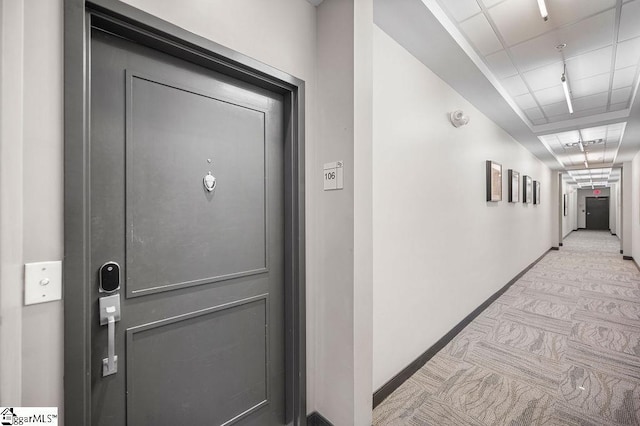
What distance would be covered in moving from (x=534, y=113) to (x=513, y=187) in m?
1.23

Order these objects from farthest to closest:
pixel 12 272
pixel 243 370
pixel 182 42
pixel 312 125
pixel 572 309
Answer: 1. pixel 572 309
2. pixel 312 125
3. pixel 243 370
4. pixel 182 42
5. pixel 12 272

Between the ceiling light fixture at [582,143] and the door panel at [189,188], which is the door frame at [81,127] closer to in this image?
the door panel at [189,188]

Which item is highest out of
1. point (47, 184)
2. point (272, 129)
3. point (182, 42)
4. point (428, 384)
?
point (182, 42)

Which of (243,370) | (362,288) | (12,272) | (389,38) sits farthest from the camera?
(389,38)

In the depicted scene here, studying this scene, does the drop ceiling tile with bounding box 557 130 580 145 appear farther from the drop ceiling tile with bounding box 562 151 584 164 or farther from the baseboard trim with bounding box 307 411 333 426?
the baseboard trim with bounding box 307 411 333 426

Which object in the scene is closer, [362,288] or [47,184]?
[47,184]

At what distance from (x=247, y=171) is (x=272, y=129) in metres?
0.32

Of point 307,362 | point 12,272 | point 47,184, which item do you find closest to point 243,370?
point 307,362

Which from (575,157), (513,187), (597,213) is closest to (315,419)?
(513,187)

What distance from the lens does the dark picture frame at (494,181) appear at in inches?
145

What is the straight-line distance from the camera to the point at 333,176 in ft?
5.36

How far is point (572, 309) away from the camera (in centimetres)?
371

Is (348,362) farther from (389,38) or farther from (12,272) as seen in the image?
(389,38)

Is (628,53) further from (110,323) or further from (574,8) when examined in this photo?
(110,323)
